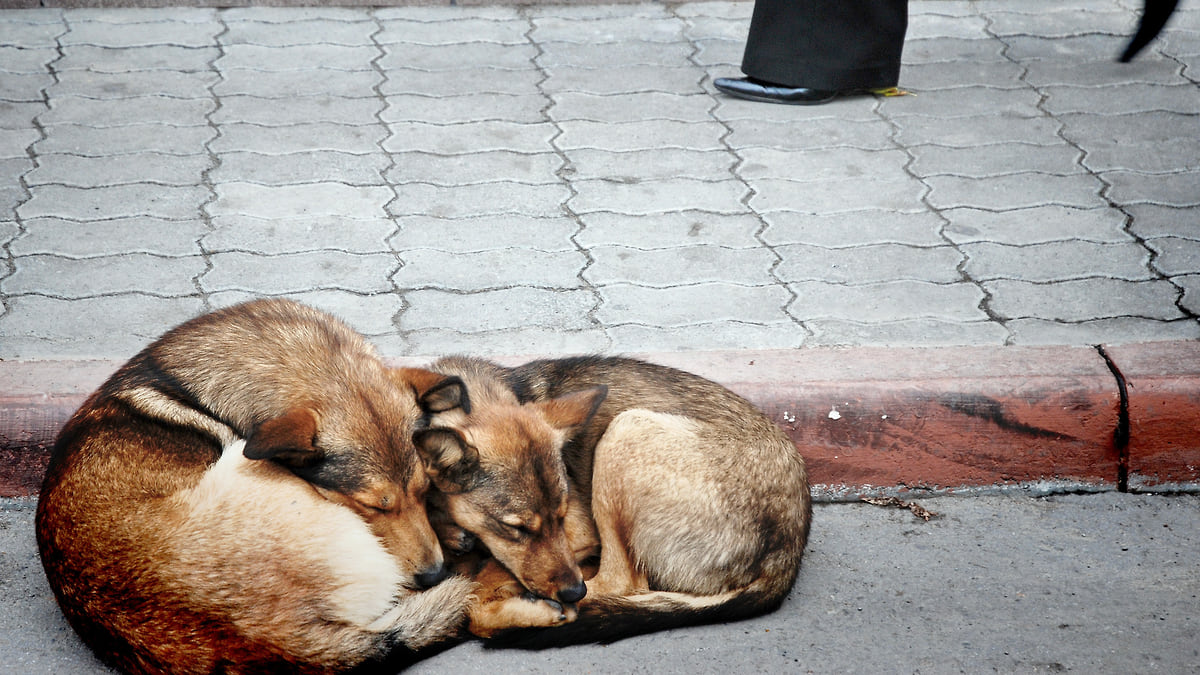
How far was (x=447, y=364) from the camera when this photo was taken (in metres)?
4.04

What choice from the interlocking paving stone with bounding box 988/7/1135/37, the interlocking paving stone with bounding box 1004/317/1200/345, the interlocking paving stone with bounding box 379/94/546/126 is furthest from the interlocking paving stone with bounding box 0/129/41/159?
the interlocking paving stone with bounding box 988/7/1135/37

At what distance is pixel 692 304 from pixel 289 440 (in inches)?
92.3

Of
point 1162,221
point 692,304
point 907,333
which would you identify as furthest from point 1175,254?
point 692,304

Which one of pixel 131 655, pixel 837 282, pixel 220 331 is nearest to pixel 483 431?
pixel 220 331

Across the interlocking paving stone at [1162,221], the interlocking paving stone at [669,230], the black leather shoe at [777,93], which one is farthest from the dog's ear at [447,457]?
the black leather shoe at [777,93]

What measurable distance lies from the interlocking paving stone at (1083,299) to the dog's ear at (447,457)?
260 centimetres

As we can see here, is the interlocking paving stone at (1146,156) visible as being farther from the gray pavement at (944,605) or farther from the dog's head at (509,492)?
the dog's head at (509,492)

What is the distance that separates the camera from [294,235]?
18.0ft

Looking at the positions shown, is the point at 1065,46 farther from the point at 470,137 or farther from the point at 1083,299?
the point at 470,137

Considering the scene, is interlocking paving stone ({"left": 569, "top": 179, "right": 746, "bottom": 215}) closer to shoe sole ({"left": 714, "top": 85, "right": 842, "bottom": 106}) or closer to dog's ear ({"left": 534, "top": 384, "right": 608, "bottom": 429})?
shoe sole ({"left": 714, "top": 85, "right": 842, "bottom": 106})

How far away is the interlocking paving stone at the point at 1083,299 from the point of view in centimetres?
484

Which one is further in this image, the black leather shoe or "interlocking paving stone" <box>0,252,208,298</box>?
the black leather shoe

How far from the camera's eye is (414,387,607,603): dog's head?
3.43 meters

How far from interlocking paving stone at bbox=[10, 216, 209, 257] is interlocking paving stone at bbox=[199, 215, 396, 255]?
0.11 metres
